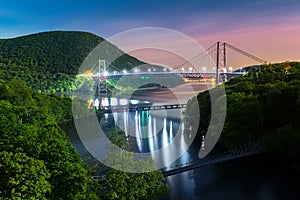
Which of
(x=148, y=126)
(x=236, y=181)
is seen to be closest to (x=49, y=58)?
(x=148, y=126)

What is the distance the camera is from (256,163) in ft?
36.6

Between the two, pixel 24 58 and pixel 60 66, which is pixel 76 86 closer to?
pixel 60 66

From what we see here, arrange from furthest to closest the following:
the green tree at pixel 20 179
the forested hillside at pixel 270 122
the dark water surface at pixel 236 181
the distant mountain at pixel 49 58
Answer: the distant mountain at pixel 49 58, the forested hillside at pixel 270 122, the dark water surface at pixel 236 181, the green tree at pixel 20 179

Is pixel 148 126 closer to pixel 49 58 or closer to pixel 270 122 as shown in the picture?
pixel 270 122

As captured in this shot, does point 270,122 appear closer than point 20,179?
No

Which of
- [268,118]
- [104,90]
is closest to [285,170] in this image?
[268,118]

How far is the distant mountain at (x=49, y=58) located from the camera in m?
36.5

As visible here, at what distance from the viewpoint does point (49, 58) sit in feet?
146

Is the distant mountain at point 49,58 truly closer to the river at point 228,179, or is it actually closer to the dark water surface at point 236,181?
the river at point 228,179

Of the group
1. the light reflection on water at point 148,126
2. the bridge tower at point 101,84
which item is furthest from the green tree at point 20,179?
the bridge tower at point 101,84

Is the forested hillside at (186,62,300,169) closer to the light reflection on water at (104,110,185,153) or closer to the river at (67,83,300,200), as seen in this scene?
the river at (67,83,300,200)

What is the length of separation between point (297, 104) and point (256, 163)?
2363 mm

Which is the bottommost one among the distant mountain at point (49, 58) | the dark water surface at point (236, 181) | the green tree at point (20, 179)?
the dark water surface at point (236, 181)

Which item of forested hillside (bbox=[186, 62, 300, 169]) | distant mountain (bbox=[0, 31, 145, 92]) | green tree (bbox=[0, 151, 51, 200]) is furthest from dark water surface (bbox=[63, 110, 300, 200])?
distant mountain (bbox=[0, 31, 145, 92])
